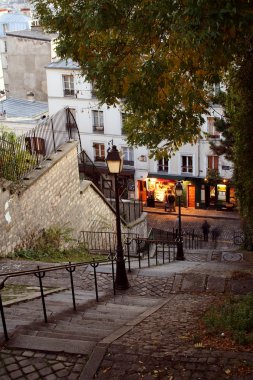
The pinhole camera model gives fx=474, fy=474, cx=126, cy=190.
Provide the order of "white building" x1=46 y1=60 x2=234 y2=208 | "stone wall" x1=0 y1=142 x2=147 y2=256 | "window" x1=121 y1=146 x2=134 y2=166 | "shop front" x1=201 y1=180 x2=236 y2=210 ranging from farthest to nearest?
"window" x1=121 y1=146 x2=134 y2=166 → "shop front" x1=201 y1=180 x2=236 y2=210 → "white building" x1=46 y1=60 x2=234 y2=208 → "stone wall" x1=0 y1=142 x2=147 y2=256

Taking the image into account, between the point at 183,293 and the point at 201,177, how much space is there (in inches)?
780

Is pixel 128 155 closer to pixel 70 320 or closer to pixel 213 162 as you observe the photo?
pixel 213 162

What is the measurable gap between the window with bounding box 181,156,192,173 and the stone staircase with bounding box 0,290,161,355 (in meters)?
20.6

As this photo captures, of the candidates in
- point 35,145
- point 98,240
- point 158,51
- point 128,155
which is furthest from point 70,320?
point 128,155

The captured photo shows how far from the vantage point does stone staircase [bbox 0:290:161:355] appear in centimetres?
572

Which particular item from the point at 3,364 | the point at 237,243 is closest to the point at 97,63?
the point at 3,364

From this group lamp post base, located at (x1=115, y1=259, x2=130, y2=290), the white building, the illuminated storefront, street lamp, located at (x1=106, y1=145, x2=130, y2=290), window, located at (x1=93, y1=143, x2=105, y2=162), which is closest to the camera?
street lamp, located at (x1=106, y1=145, x2=130, y2=290)

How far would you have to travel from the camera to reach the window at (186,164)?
2917 centimetres

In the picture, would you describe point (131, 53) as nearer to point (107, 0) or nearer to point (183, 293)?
point (107, 0)

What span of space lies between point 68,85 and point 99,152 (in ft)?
15.2

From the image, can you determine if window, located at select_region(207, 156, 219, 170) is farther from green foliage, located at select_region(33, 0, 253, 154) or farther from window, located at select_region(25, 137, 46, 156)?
green foliage, located at select_region(33, 0, 253, 154)

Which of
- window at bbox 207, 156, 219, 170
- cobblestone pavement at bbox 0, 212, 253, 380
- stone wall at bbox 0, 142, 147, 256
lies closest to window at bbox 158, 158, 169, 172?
window at bbox 207, 156, 219, 170

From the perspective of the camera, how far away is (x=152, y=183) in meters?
30.5

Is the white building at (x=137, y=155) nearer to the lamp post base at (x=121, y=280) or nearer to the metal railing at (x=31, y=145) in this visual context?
the metal railing at (x=31, y=145)
